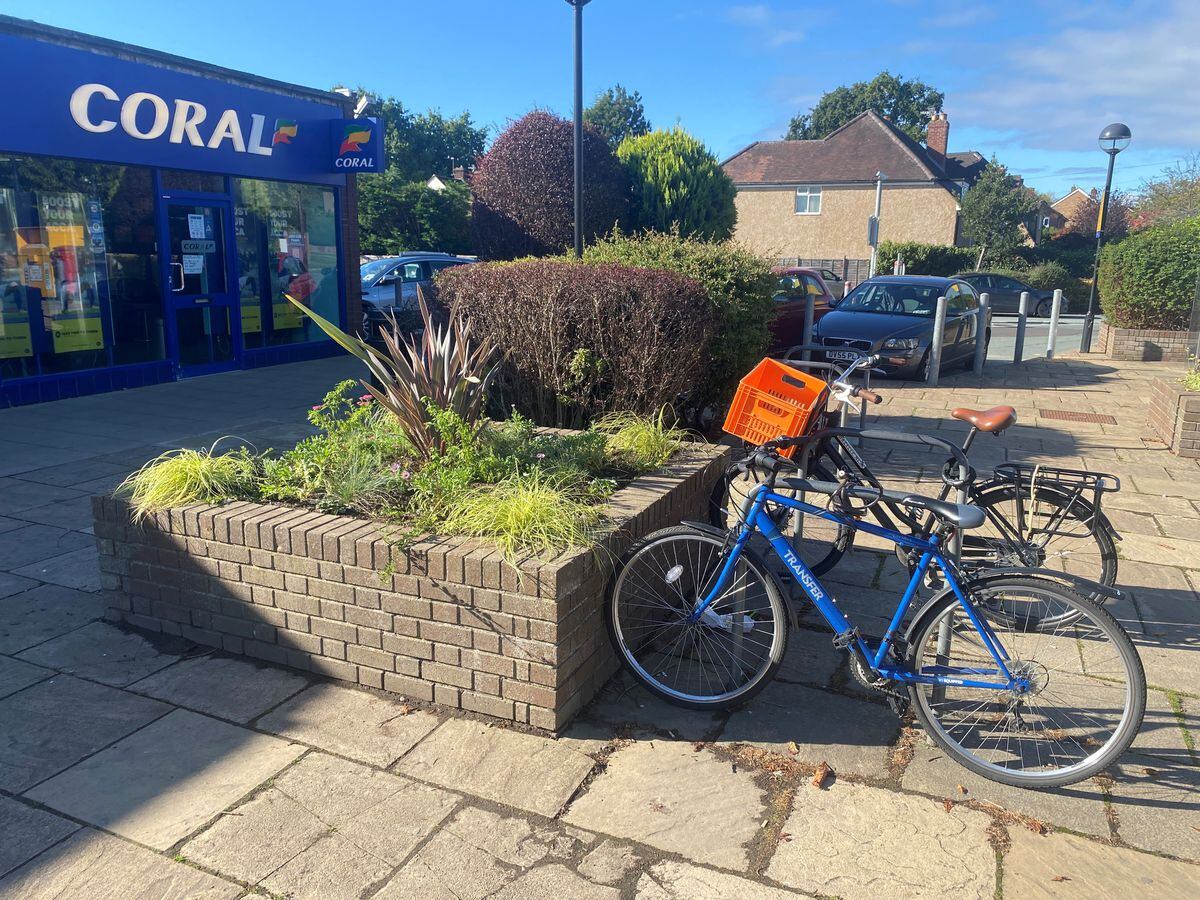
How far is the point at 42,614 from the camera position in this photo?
4.34m

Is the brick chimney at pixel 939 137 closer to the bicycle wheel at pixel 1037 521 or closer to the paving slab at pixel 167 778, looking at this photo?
the bicycle wheel at pixel 1037 521

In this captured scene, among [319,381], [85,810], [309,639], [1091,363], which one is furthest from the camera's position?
[1091,363]

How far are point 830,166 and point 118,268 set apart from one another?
1538 inches

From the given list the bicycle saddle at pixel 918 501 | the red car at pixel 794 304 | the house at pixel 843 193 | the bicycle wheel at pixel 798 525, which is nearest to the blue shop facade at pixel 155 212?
the red car at pixel 794 304

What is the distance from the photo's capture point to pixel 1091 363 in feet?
49.6

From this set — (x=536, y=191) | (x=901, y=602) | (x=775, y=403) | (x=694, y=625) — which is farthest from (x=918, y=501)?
(x=536, y=191)

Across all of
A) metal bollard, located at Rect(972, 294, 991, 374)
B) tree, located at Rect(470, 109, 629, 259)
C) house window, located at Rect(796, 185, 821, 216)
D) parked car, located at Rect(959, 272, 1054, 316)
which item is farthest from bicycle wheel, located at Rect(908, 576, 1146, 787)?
house window, located at Rect(796, 185, 821, 216)

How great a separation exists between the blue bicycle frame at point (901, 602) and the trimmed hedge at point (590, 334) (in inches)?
114

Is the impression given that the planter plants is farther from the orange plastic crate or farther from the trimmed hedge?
the trimmed hedge

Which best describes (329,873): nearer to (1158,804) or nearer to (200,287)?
(1158,804)

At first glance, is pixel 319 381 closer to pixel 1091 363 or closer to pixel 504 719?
pixel 504 719

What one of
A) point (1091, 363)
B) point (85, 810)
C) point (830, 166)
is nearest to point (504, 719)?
point (85, 810)

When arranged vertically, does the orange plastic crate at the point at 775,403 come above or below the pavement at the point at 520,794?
above

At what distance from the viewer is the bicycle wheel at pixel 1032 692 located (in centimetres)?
296
